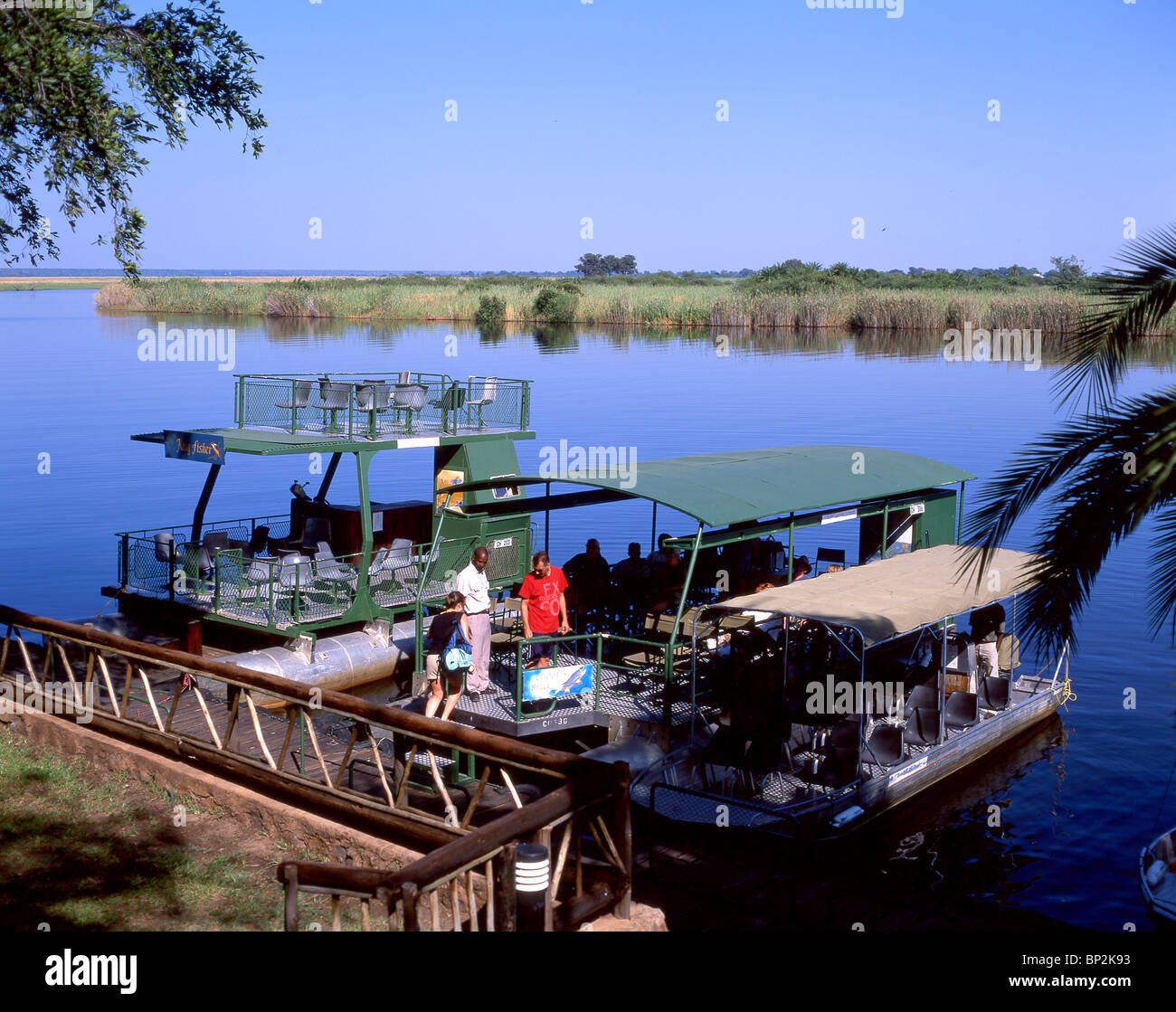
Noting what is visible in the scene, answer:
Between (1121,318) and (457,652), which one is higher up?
(1121,318)

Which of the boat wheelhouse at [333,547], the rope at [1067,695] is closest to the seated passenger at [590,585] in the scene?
the boat wheelhouse at [333,547]

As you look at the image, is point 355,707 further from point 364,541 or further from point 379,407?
point 379,407

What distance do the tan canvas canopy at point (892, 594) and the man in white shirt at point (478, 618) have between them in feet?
9.51

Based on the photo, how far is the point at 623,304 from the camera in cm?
9500

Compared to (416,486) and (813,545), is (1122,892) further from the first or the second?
(416,486)

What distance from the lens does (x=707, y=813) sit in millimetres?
12461

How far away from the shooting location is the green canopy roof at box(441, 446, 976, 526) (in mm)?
14438

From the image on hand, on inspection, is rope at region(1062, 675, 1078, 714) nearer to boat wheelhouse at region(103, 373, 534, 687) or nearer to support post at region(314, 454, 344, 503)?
boat wheelhouse at region(103, 373, 534, 687)

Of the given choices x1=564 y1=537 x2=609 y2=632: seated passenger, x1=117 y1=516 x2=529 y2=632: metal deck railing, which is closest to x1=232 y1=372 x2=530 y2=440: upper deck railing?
x1=117 y1=516 x2=529 y2=632: metal deck railing

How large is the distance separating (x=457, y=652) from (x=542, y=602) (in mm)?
1803

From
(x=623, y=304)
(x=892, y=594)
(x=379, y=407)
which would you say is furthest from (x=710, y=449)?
(x=623, y=304)

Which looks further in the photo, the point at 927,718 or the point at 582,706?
the point at 927,718

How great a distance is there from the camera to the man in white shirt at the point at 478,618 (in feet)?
46.4

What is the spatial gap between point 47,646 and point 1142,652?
18.2 m
